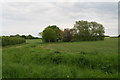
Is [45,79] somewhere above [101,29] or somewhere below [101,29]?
below

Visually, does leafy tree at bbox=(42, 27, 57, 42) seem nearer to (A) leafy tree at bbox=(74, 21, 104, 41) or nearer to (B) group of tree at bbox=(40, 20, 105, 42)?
(B) group of tree at bbox=(40, 20, 105, 42)

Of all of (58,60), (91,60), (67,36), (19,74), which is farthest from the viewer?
(67,36)

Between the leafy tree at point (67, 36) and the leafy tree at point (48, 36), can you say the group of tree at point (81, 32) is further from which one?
the leafy tree at point (48, 36)

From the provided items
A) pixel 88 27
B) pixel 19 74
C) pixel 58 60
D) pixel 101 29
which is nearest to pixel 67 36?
pixel 88 27

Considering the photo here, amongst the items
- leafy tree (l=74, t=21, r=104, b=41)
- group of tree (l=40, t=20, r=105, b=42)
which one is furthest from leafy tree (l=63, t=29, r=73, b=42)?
leafy tree (l=74, t=21, r=104, b=41)

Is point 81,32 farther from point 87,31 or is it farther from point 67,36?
point 67,36

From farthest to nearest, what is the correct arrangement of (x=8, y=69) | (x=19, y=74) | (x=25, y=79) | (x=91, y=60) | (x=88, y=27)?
(x=88, y=27)
(x=91, y=60)
(x=8, y=69)
(x=19, y=74)
(x=25, y=79)

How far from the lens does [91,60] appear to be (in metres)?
9.13

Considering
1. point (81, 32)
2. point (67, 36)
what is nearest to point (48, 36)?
point (67, 36)

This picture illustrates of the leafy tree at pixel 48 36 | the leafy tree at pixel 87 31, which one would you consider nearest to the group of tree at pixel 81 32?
A: the leafy tree at pixel 87 31

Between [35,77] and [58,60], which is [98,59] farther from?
[35,77]

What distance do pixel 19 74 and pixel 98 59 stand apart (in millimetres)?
4945

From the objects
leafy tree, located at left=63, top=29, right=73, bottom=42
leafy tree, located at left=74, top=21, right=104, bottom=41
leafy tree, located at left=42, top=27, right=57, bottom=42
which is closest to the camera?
leafy tree, located at left=42, top=27, right=57, bottom=42

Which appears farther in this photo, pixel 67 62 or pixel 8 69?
pixel 67 62
